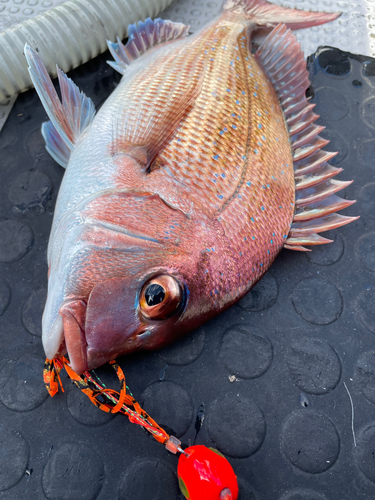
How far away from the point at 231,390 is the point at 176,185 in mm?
793

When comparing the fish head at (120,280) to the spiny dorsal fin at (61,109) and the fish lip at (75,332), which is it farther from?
the spiny dorsal fin at (61,109)

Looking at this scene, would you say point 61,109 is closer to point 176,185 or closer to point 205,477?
point 176,185

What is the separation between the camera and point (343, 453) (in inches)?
51.2

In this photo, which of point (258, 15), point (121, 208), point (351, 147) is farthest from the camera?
point (258, 15)

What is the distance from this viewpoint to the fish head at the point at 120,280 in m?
1.03

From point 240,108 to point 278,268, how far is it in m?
0.71

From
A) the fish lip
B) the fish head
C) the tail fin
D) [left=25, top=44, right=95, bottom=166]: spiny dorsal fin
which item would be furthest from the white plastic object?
the fish lip

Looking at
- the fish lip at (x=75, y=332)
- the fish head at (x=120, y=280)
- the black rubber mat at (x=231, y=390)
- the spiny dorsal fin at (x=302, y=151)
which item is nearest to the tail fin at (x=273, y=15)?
the spiny dorsal fin at (x=302, y=151)

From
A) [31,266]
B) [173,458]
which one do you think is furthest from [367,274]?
[31,266]

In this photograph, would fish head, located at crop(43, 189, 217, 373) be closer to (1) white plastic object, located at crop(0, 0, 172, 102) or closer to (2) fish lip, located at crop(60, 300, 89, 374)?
(2) fish lip, located at crop(60, 300, 89, 374)

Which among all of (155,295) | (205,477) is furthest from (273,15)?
(205,477)

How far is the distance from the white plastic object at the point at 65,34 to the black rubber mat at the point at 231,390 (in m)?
0.63

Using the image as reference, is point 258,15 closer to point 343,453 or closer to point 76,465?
point 343,453

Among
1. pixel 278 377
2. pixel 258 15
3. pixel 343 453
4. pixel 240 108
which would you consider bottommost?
pixel 343 453
